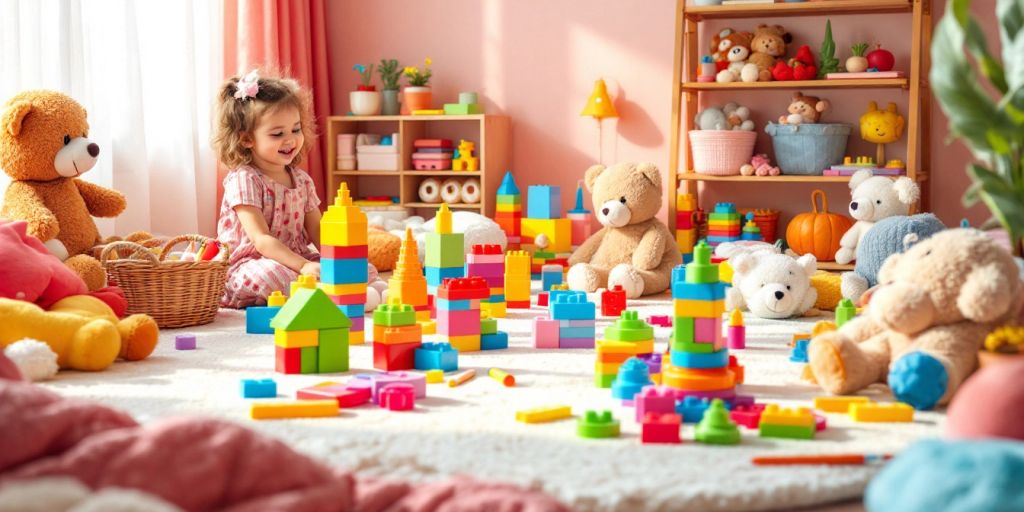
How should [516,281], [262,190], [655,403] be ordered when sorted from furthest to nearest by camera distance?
[262,190] < [516,281] < [655,403]

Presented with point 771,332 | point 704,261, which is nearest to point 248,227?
point 771,332

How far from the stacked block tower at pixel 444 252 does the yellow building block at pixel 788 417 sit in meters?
1.11

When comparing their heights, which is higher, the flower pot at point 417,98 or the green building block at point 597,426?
the flower pot at point 417,98

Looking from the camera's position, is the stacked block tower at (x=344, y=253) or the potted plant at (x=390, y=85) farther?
the potted plant at (x=390, y=85)

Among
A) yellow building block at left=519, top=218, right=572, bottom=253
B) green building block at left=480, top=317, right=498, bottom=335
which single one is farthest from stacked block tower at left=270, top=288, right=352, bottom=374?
yellow building block at left=519, top=218, right=572, bottom=253

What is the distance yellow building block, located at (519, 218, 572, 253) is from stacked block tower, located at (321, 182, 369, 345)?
1.76 meters

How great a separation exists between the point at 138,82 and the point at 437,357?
198cm

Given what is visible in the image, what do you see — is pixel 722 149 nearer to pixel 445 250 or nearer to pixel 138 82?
pixel 445 250

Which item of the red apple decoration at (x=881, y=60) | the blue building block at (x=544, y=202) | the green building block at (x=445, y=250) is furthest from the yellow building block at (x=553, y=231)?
the green building block at (x=445, y=250)

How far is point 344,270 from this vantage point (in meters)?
2.45

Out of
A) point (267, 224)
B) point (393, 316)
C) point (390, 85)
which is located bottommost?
point (393, 316)

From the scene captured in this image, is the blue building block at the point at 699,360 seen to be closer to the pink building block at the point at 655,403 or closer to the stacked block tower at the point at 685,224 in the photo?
the pink building block at the point at 655,403

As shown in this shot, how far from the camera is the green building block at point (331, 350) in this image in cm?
219

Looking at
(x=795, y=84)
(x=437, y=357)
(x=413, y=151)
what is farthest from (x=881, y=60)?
(x=437, y=357)
